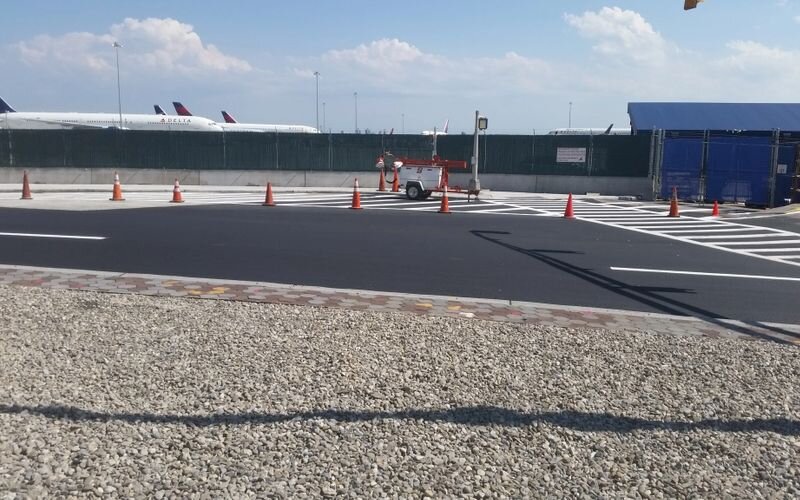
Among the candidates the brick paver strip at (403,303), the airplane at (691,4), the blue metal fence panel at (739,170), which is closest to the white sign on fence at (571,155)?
the blue metal fence panel at (739,170)

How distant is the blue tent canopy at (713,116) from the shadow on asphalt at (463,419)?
26.7 meters

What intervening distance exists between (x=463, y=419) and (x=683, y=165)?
2276cm

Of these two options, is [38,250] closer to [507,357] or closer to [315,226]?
[315,226]

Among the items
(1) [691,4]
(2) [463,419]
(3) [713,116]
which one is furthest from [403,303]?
(3) [713,116]

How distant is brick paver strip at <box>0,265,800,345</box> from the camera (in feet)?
24.1

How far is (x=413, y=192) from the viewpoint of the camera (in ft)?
77.8

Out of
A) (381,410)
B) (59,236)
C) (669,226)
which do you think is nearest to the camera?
(381,410)

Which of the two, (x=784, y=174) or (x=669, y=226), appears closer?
(x=669, y=226)

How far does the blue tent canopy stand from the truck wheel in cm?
1146

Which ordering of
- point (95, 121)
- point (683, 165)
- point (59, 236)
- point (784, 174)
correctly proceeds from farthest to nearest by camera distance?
1. point (95, 121)
2. point (683, 165)
3. point (784, 174)
4. point (59, 236)

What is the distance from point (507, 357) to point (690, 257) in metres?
7.96

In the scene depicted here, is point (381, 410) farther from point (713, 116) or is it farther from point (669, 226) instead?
point (713, 116)

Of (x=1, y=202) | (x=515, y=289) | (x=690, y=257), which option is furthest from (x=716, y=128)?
(x=1, y=202)

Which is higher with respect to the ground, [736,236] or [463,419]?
[736,236]
